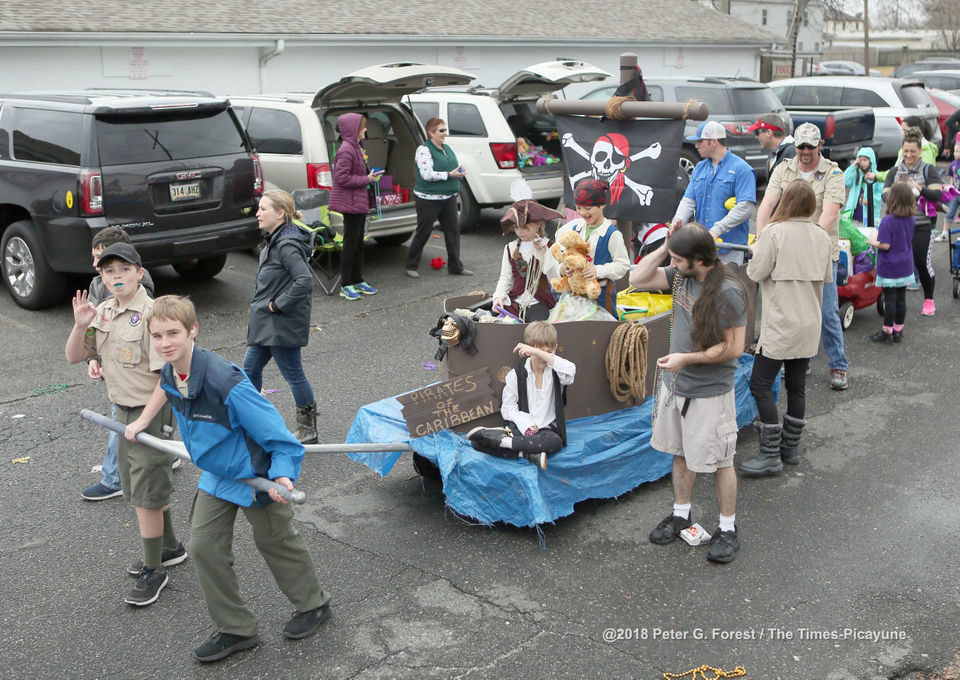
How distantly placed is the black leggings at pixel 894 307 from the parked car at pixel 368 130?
5.20 meters

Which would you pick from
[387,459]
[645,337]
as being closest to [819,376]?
[645,337]

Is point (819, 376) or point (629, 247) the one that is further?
point (819, 376)

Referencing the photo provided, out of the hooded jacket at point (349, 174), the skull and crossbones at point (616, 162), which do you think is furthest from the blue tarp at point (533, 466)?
the hooded jacket at point (349, 174)

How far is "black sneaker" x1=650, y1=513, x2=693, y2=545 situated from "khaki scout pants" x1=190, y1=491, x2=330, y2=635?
1879 mm

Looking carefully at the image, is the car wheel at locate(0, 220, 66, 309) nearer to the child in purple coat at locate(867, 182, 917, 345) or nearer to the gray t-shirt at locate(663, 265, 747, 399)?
the gray t-shirt at locate(663, 265, 747, 399)

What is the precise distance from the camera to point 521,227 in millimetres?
5832

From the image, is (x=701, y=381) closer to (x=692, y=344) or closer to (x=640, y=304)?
(x=692, y=344)

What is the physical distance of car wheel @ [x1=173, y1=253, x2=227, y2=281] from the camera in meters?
10.6

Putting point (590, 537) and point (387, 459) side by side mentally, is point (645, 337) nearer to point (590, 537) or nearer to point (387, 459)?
point (590, 537)

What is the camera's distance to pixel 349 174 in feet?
32.1

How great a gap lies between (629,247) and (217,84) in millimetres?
12848

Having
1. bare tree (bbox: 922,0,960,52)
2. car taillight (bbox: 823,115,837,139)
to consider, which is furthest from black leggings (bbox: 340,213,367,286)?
bare tree (bbox: 922,0,960,52)

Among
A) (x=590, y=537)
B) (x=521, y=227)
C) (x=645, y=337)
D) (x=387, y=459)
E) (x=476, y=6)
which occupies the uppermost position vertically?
(x=476, y=6)

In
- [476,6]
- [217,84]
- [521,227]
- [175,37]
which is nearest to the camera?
[521,227]
